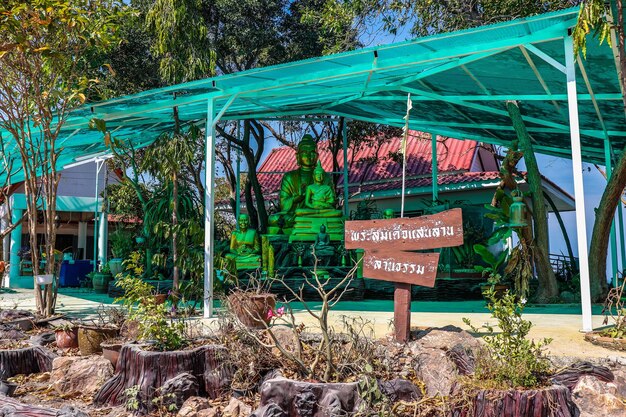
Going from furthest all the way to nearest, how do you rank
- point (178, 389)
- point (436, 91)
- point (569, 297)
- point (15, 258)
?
1. point (15, 258)
2. point (436, 91)
3. point (569, 297)
4. point (178, 389)

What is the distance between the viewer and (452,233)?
529 cm

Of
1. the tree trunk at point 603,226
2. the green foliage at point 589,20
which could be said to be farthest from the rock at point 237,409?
the tree trunk at point 603,226

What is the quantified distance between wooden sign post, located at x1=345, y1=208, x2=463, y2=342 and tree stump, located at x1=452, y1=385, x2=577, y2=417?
156 centimetres

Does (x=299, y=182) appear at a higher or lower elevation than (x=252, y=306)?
higher

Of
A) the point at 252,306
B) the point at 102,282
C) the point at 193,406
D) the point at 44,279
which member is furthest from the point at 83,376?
the point at 102,282

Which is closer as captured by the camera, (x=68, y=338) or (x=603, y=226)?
(x=68, y=338)

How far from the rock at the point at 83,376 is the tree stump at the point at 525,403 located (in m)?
3.55

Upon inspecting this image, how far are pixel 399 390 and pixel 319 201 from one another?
8457 millimetres

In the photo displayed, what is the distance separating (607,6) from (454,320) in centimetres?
377

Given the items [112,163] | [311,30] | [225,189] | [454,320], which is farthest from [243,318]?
[225,189]

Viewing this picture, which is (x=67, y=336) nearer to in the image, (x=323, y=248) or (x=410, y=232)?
(x=410, y=232)

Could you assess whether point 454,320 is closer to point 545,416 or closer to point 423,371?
point 423,371

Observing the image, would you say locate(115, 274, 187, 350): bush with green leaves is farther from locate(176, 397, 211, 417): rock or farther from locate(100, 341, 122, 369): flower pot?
locate(176, 397, 211, 417): rock

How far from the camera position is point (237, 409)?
473cm
